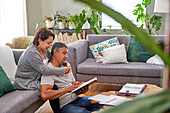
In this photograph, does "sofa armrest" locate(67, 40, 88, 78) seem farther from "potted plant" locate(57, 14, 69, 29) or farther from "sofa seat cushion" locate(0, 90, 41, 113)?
"potted plant" locate(57, 14, 69, 29)

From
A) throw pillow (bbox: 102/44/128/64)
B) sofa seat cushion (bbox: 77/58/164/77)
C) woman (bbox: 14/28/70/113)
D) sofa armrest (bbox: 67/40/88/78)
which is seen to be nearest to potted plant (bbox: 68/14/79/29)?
sofa armrest (bbox: 67/40/88/78)

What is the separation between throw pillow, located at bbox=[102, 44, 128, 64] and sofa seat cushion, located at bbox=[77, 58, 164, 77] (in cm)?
13

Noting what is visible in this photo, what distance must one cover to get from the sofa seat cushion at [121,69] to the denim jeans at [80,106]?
1.15 m

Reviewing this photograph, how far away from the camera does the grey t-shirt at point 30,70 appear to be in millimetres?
2355

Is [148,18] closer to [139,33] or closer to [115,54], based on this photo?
[115,54]

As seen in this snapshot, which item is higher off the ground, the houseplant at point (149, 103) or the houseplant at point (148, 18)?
the houseplant at point (148, 18)

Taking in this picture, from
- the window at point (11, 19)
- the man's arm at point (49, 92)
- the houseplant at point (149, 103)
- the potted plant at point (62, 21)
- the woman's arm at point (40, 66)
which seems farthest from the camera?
the potted plant at point (62, 21)

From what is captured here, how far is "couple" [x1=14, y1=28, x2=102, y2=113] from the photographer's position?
2.16 m

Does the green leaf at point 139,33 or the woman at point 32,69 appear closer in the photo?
the green leaf at point 139,33

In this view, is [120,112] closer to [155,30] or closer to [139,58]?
[139,58]

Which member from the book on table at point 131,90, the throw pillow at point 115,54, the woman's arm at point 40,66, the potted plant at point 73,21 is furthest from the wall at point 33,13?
the book on table at point 131,90

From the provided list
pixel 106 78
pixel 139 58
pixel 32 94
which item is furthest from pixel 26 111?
Answer: pixel 139 58

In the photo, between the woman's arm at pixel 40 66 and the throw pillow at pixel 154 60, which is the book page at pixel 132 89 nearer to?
the woman's arm at pixel 40 66

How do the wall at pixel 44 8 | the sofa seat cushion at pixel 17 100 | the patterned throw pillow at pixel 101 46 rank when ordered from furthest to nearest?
the wall at pixel 44 8, the patterned throw pillow at pixel 101 46, the sofa seat cushion at pixel 17 100
